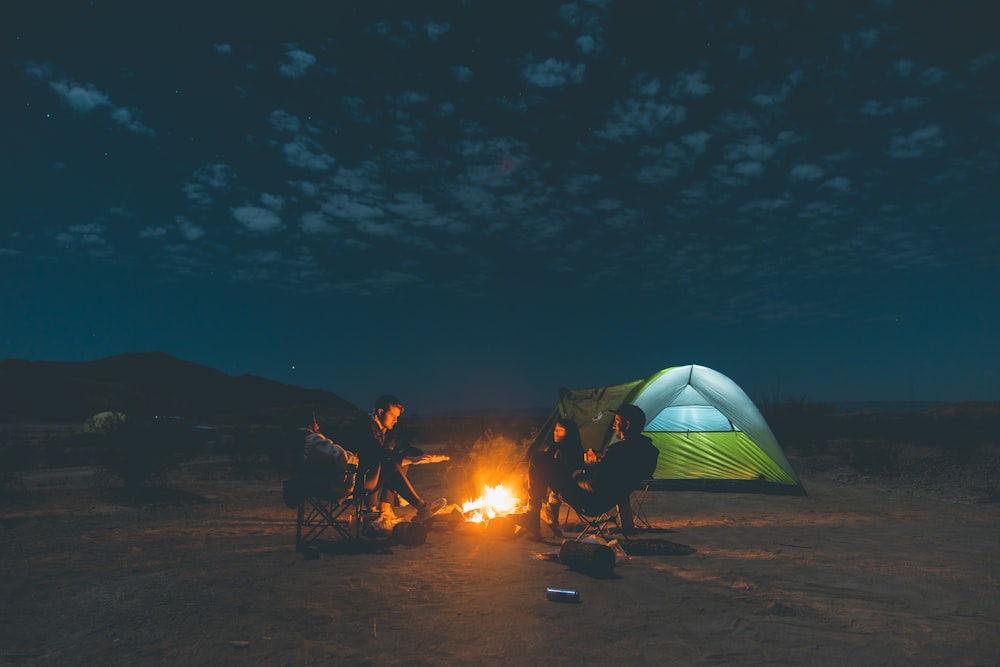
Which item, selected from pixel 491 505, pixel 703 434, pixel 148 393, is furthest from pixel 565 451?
pixel 148 393

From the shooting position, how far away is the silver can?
15.5 feet

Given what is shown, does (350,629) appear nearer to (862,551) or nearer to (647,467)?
(647,467)

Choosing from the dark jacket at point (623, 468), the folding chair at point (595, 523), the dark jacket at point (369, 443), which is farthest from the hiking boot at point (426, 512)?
the dark jacket at point (623, 468)

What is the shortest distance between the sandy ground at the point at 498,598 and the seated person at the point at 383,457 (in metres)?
0.71

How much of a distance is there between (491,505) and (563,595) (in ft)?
12.7

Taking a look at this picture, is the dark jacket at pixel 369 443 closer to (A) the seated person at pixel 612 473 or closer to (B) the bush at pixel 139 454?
(A) the seated person at pixel 612 473

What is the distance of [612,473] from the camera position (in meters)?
6.80

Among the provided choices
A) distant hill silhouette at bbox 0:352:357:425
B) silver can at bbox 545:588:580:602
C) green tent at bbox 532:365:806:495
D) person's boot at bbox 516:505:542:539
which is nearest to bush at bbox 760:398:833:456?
green tent at bbox 532:365:806:495

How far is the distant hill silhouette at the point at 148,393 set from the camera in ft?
196

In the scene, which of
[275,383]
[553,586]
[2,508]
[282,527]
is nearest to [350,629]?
[553,586]

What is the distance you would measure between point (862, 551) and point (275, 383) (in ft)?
400

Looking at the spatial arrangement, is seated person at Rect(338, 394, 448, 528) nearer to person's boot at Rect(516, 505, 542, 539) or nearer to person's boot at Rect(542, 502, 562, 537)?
person's boot at Rect(516, 505, 542, 539)

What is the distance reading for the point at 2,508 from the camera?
930cm

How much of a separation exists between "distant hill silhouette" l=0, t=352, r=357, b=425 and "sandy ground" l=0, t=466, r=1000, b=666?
126 feet
